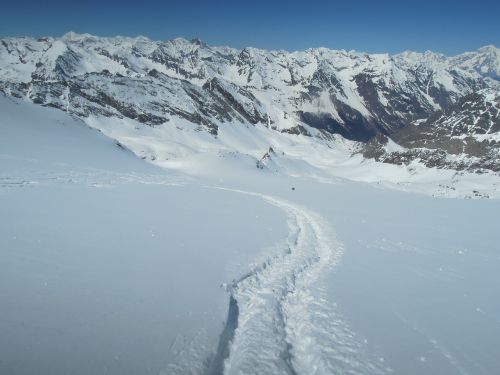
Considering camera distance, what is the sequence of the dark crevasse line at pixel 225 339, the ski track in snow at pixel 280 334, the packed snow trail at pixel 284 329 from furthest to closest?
the packed snow trail at pixel 284 329
the ski track in snow at pixel 280 334
the dark crevasse line at pixel 225 339

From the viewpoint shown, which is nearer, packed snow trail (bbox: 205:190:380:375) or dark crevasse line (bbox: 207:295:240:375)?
dark crevasse line (bbox: 207:295:240:375)

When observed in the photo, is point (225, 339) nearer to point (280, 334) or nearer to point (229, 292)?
point (280, 334)

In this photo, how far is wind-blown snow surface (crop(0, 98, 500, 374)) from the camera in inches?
249

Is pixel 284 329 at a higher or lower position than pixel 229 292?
higher

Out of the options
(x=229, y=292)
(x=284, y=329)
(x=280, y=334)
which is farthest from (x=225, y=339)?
(x=229, y=292)

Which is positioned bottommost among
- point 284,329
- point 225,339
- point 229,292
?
point 225,339

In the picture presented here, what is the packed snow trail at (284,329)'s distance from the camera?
21.0 ft

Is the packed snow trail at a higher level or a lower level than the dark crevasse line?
higher

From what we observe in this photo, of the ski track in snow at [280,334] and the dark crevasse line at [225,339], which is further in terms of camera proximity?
the ski track in snow at [280,334]

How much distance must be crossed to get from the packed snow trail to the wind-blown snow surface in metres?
0.04

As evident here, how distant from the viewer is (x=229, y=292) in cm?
912

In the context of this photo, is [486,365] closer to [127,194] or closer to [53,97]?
[127,194]

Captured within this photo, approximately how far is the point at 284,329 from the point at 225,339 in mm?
1314

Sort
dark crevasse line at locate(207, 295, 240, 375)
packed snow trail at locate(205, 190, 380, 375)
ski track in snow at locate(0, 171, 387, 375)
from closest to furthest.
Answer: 1. dark crevasse line at locate(207, 295, 240, 375)
2. ski track in snow at locate(0, 171, 387, 375)
3. packed snow trail at locate(205, 190, 380, 375)
